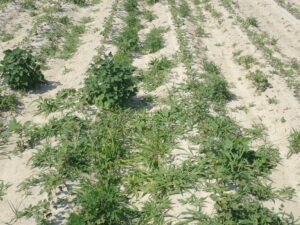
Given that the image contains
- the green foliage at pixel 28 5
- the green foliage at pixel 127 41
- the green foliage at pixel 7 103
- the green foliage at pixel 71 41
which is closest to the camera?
the green foliage at pixel 7 103

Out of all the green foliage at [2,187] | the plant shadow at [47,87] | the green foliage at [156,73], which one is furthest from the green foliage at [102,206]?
the plant shadow at [47,87]

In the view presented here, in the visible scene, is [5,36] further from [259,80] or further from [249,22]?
[249,22]

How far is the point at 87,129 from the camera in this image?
577 cm

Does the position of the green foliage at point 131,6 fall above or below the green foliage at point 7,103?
above

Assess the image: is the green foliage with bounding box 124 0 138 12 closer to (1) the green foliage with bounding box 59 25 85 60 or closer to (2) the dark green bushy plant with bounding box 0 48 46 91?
(1) the green foliage with bounding box 59 25 85 60

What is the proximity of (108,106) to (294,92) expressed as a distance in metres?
3.99

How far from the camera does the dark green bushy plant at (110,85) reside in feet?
20.1

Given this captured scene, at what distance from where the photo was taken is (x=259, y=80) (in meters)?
6.95

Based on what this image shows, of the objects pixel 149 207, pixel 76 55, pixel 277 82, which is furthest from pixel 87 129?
pixel 277 82

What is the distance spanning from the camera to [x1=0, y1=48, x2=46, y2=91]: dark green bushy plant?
6.68 m

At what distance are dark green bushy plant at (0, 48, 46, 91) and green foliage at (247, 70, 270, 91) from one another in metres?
4.95

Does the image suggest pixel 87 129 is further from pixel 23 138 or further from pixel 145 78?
pixel 145 78

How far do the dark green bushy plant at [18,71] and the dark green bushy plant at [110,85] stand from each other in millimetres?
1472

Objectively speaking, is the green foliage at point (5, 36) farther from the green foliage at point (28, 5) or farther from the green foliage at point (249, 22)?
the green foliage at point (249, 22)
